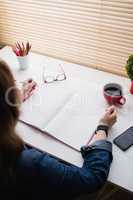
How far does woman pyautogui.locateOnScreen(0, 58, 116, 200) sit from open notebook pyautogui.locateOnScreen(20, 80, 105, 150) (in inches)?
4.9

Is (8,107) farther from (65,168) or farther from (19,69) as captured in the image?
(19,69)

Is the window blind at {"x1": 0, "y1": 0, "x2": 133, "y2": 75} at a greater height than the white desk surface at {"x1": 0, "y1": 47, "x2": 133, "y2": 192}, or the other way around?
the window blind at {"x1": 0, "y1": 0, "x2": 133, "y2": 75}

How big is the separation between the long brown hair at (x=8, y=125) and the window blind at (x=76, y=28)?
744 mm

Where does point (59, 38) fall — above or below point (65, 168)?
above

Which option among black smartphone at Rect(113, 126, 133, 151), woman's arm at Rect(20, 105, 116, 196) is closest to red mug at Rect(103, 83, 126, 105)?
black smartphone at Rect(113, 126, 133, 151)

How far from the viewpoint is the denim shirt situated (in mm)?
852

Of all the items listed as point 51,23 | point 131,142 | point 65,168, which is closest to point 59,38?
point 51,23

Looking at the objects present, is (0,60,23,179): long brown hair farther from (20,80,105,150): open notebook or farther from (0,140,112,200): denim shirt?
(20,80,105,150): open notebook

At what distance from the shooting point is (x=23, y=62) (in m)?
1.49

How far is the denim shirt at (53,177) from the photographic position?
852mm

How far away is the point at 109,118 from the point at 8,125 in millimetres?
481

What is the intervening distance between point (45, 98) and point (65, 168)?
464 millimetres

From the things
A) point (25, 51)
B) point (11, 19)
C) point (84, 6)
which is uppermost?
point (84, 6)

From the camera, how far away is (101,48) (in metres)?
1.50
